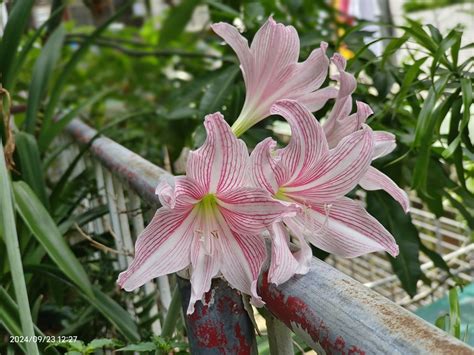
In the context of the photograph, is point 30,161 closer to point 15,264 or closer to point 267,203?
point 15,264

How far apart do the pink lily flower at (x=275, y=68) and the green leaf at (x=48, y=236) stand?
1.51 ft

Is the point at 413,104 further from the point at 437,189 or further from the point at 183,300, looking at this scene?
the point at 183,300

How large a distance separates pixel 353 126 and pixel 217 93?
73 centimetres

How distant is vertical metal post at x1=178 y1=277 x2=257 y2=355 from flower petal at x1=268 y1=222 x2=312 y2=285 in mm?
103

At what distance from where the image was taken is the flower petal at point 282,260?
50 cm

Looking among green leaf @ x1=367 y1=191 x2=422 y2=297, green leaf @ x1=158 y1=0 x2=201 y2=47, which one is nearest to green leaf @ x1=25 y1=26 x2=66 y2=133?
green leaf @ x1=158 y1=0 x2=201 y2=47

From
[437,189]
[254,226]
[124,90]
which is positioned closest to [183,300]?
[254,226]

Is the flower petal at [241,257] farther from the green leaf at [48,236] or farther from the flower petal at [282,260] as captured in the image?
the green leaf at [48,236]

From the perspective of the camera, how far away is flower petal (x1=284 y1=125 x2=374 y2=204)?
1.67 feet

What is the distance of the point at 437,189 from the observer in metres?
1.04

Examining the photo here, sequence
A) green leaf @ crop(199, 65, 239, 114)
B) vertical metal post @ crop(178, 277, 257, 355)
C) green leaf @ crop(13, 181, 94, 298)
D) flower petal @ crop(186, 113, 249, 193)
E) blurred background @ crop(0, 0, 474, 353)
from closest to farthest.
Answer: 1. flower petal @ crop(186, 113, 249, 193)
2. vertical metal post @ crop(178, 277, 257, 355)
3. blurred background @ crop(0, 0, 474, 353)
4. green leaf @ crop(13, 181, 94, 298)
5. green leaf @ crop(199, 65, 239, 114)

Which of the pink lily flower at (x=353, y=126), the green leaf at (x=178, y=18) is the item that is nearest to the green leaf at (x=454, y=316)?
the pink lily flower at (x=353, y=126)

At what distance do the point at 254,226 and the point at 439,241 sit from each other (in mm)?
1708

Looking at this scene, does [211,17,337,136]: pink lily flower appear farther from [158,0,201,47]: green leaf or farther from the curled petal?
[158,0,201,47]: green leaf
